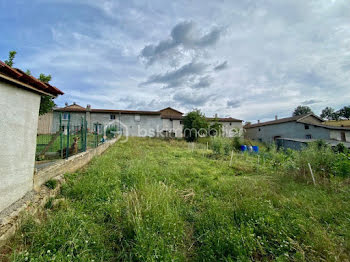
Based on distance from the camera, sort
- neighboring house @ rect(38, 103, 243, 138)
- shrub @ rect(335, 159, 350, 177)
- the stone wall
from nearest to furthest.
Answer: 1. the stone wall
2. shrub @ rect(335, 159, 350, 177)
3. neighboring house @ rect(38, 103, 243, 138)

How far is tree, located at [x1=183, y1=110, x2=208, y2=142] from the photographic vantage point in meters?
21.8

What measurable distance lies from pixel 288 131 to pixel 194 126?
14.9 meters

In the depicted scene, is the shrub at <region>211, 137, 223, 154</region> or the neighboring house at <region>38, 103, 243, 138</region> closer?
the shrub at <region>211, 137, 223, 154</region>

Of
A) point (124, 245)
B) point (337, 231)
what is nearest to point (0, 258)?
point (124, 245)

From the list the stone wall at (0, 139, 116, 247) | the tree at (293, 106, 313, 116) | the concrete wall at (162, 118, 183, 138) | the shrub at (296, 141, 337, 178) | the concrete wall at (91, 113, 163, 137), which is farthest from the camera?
the tree at (293, 106, 313, 116)

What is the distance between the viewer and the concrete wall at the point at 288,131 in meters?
19.0

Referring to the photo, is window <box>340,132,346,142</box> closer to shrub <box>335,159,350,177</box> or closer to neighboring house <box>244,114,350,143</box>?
neighboring house <box>244,114,350,143</box>

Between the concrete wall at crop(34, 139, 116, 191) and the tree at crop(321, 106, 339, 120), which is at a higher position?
the tree at crop(321, 106, 339, 120)

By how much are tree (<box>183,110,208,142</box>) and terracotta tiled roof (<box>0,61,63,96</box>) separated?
19.4 meters

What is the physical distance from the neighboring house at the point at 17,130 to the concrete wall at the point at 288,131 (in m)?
27.1

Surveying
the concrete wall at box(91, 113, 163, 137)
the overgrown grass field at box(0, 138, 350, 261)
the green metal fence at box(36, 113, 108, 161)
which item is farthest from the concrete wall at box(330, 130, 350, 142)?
the green metal fence at box(36, 113, 108, 161)

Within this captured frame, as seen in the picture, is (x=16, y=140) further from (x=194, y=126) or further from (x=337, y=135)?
(x=337, y=135)

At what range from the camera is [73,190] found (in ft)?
10.2

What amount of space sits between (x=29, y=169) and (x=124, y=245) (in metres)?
2.23
